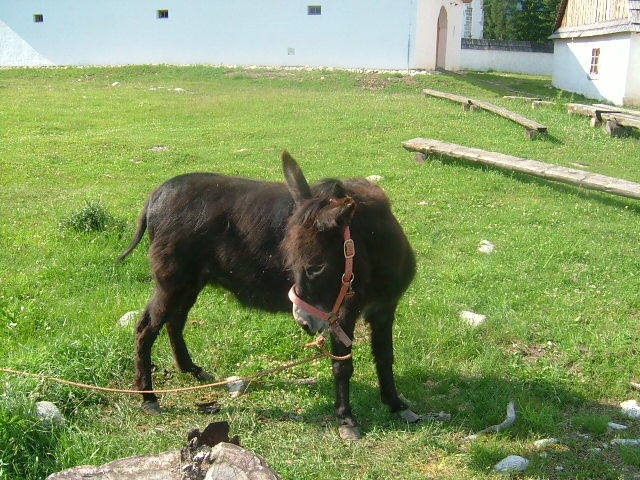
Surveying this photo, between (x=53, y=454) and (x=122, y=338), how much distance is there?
1.48 m

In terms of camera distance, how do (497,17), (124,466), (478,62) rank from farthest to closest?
(497,17) → (478,62) → (124,466)

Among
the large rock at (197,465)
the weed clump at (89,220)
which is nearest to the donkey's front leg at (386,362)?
the large rock at (197,465)

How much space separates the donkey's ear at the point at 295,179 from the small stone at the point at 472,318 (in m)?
2.52

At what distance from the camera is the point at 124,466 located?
275 centimetres

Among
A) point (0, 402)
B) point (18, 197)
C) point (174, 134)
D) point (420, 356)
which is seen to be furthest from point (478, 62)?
point (0, 402)

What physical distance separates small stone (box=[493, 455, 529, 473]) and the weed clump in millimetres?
5484

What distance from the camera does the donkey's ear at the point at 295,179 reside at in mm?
3863

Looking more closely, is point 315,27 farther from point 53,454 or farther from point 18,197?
point 53,454

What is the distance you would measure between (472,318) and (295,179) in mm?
2654

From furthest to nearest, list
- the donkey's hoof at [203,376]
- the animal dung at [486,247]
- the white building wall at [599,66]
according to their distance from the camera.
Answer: the white building wall at [599,66] < the animal dung at [486,247] < the donkey's hoof at [203,376]

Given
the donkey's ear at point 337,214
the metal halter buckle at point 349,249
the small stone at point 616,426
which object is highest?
the donkey's ear at point 337,214

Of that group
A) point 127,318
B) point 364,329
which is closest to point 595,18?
point 364,329

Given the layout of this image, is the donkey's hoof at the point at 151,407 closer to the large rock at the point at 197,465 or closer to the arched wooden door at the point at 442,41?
the large rock at the point at 197,465

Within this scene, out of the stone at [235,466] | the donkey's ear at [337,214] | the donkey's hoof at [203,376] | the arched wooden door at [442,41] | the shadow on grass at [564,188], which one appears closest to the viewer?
the stone at [235,466]
